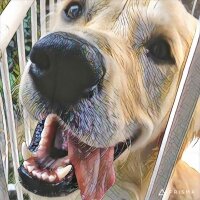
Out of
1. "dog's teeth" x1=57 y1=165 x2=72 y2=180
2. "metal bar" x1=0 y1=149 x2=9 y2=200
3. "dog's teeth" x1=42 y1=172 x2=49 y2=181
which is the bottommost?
"metal bar" x1=0 y1=149 x2=9 y2=200

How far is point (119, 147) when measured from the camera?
0.73 metres

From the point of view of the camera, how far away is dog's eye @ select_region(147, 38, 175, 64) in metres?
0.66

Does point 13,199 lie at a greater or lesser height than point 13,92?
lesser

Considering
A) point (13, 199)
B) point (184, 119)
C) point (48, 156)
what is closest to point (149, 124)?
point (184, 119)

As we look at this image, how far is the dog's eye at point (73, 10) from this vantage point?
672 millimetres

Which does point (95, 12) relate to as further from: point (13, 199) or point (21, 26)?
point (13, 199)

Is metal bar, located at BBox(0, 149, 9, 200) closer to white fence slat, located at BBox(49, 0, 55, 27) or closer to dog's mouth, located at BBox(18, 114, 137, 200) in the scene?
dog's mouth, located at BBox(18, 114, 137, 200)

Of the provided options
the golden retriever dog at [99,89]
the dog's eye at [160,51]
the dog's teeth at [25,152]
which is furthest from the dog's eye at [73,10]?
the dog's teeth at [25,152]

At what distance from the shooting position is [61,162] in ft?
2.39

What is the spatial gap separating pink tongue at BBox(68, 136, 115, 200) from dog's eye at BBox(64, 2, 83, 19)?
0.56 feet

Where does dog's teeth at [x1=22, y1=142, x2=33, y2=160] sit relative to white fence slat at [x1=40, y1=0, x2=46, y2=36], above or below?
below

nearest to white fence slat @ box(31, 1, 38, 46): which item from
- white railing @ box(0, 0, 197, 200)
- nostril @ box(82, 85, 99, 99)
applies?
white railing @ box(0, 0, 197, 200)

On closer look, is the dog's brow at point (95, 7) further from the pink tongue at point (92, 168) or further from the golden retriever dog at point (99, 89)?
the pink tongue at point (92, 168)

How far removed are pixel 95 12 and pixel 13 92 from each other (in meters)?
0.18
